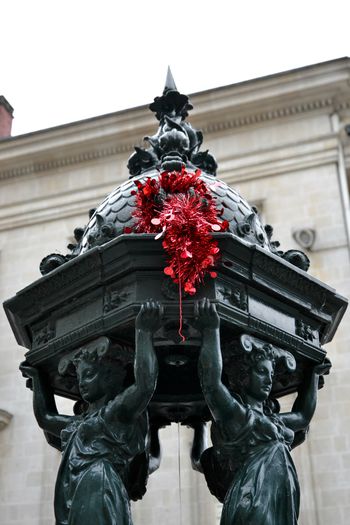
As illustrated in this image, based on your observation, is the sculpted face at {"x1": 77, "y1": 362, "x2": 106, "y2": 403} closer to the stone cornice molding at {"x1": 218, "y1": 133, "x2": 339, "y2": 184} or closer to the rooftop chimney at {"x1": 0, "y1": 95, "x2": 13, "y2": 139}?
the stone cornice molding at {"x1": 218, "y1": 133, "x2": 339, "y2": 184}

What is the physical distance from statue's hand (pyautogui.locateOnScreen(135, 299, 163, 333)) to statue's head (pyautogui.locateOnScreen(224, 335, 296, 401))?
48cm

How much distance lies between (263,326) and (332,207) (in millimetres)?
10259

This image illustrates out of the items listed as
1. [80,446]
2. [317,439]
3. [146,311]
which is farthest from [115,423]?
[317,439]

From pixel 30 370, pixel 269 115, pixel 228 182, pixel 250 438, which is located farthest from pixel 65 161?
pixel 250 438

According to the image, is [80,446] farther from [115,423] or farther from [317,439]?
[317,439]

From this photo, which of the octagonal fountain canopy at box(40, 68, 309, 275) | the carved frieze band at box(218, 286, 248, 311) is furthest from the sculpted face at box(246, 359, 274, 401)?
the octagonal fountain canopy at box(40, 68, 309, 275)

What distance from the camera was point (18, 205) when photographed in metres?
15.9

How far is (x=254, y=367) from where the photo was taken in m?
3.67

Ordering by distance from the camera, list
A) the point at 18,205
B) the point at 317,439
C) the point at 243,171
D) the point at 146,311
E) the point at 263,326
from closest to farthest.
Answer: the point at 146,311, the point at 263,326, the point at 317,439, the point at 243,171, the point at 18,205

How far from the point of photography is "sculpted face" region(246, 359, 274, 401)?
362 centimetres

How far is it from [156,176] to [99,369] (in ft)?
3.95

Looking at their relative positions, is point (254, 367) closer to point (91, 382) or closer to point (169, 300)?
point (169, 300)

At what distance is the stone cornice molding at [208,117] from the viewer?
14594 millimetres

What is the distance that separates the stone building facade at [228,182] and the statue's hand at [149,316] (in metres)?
8.35
